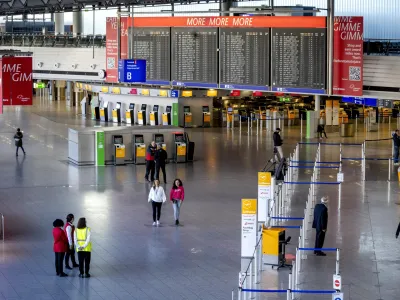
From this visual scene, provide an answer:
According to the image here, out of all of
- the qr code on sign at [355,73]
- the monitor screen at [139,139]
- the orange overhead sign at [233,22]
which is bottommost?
the monitor screen at [139,139]

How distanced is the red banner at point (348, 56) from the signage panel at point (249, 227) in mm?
15988

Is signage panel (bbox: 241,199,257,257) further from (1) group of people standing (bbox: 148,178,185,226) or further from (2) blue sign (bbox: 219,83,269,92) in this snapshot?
(2) blue sign (bbox: 219,83,269,92)

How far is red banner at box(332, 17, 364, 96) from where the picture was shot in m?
33.6

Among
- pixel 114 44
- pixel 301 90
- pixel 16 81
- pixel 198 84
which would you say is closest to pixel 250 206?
pixel 16 81

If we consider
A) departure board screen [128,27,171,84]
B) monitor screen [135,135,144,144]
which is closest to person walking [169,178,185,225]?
monitor screen [135,135,144,144]

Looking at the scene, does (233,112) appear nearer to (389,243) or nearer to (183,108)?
(183,108)

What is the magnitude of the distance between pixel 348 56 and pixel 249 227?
16346 mm

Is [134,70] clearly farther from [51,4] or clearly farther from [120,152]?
[51,4]

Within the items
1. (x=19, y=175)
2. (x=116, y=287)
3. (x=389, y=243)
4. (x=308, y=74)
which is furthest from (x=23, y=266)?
(x=308, y=74)

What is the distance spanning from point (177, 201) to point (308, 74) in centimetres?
1380

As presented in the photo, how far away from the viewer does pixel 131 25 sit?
39.6 meters

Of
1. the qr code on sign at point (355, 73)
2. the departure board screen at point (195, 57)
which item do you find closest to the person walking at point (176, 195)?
the qr code on sign at point (355, 73)

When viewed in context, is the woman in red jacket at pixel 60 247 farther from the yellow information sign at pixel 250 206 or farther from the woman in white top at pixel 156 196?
the woman in white top at pixel 156 196

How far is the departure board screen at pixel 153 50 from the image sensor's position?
38750 mm
